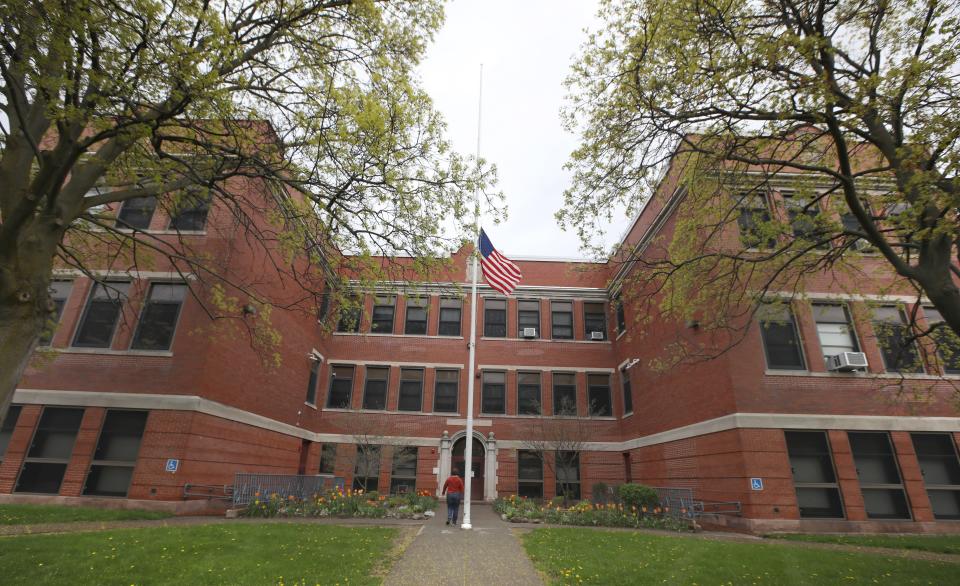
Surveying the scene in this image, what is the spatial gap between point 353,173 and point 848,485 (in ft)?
54.4

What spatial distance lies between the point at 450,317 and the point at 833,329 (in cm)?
1711

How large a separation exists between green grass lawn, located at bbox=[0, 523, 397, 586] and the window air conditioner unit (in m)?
14.7

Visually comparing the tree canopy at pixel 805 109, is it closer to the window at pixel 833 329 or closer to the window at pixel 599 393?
the window at pixel 833 329

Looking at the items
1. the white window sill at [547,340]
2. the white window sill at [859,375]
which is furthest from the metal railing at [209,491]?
the white window sill at [859,375]

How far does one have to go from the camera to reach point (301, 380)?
22.0 m

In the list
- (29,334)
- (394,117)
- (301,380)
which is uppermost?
(394,117)

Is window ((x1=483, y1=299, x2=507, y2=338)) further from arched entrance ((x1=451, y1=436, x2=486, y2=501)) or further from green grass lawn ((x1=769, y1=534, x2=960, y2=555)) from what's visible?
green grass lawn ((x1=769, y1=534, x2=960, y2=555))

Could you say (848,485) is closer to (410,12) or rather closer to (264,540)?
(264,540)

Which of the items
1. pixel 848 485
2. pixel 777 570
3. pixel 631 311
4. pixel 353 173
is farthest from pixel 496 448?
pixel 353 173

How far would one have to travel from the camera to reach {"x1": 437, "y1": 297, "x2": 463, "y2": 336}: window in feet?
84.6

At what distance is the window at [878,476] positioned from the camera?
13969mm

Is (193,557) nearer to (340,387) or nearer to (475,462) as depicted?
(475,462)

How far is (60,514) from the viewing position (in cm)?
1183

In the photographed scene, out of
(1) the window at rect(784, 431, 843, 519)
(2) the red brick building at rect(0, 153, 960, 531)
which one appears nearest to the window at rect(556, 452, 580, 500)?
(2) the red brick building at rect(0, 153, 960, 531)
